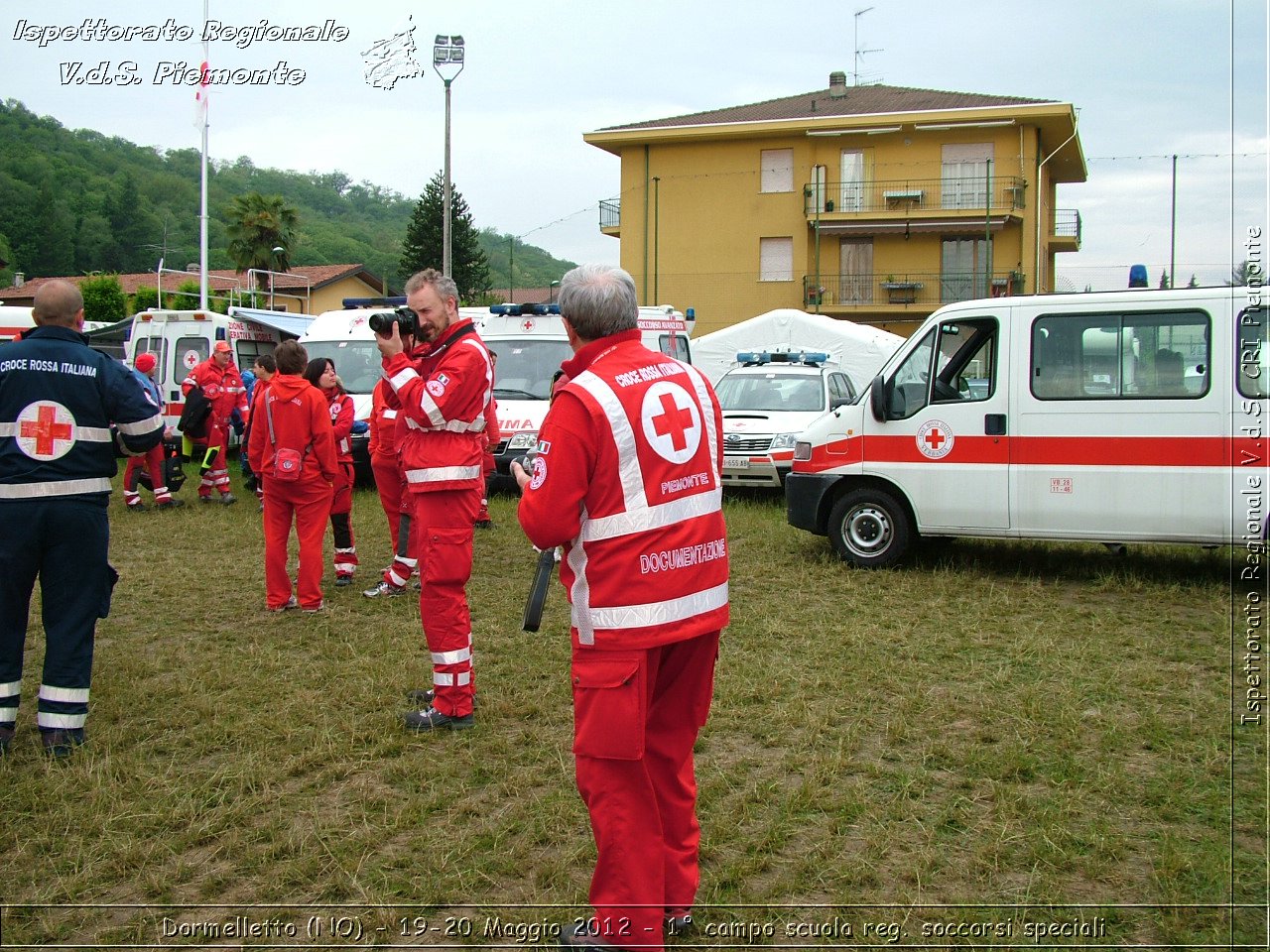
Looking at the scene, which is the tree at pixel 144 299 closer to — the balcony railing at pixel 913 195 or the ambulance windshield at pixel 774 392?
the balcony railing at pixel 913 195

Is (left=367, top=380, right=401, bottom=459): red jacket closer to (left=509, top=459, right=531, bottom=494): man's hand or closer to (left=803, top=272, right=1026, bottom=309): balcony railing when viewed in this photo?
(left=509, top=459, right=531, bottom=494): man's hand

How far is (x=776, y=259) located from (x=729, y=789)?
3974 cm

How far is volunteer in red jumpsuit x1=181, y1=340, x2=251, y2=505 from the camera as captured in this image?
14.7 meters

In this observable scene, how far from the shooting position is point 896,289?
136 ft

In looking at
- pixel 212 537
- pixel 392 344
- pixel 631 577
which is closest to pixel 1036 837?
pixel 631 577

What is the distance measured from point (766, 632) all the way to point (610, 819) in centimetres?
430

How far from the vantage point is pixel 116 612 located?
8.18 metres

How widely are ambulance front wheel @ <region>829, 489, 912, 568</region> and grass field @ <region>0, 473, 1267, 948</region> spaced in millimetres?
1513

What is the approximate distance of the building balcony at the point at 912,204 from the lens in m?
39.8

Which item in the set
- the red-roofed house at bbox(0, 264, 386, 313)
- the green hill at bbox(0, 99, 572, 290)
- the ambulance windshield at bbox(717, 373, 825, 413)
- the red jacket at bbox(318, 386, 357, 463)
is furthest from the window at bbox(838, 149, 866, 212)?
the red jacket at bbox(318, 386, 357, 463)

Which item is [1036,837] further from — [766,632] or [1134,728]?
[766,632]

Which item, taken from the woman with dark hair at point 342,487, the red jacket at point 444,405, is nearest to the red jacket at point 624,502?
the red jacket at point 444,405

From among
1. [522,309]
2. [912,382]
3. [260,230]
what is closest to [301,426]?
[912,382]

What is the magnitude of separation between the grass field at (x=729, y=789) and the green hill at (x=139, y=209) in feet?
108
